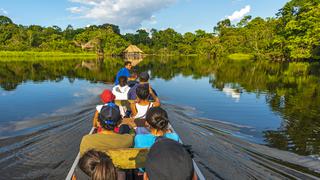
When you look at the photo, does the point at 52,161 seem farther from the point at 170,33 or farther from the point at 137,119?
the point at 170,33

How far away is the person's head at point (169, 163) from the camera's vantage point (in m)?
2.86

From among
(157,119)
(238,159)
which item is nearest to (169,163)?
(157,119)

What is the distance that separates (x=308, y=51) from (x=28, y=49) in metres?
74.3

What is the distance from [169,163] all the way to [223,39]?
111 meters

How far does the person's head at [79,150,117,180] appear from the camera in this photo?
262cm

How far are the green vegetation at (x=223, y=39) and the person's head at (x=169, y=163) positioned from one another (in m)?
56.8

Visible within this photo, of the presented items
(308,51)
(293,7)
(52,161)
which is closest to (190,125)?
(52,161)

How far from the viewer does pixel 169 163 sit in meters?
2.85

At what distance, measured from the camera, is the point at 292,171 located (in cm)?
695

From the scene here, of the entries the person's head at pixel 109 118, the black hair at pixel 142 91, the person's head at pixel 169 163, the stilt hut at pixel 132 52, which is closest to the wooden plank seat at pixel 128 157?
the person's head at pixel 109 118

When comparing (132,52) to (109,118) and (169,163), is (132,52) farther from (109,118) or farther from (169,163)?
(169,163)

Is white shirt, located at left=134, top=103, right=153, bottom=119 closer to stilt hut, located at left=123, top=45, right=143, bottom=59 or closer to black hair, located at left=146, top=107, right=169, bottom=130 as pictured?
black hair, located at left=146, top=107, right=169, bottom=130

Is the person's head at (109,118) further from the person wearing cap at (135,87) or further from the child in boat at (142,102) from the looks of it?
the person wearing cap at (135,87)

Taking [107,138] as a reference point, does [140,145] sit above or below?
below
